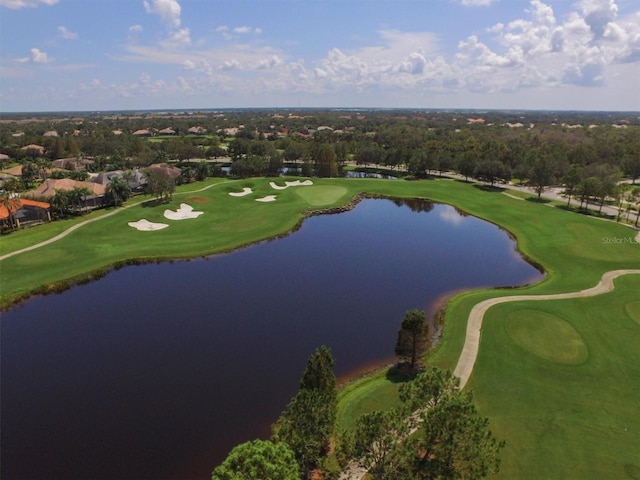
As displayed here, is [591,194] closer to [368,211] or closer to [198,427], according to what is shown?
[368,211]

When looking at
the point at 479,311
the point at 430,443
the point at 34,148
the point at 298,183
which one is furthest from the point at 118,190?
the point at 34,148

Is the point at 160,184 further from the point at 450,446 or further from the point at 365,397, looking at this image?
the point at 450,446

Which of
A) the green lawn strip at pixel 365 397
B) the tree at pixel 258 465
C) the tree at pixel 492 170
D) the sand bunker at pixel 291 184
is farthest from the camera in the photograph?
the tree at pixel 492 170

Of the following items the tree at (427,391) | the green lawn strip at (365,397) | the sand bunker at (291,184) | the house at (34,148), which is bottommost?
the green lawn strip at (365,397)

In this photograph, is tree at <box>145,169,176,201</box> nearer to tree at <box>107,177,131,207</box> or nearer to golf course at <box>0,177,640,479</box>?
golf course at <box>0,177,640,479</box>

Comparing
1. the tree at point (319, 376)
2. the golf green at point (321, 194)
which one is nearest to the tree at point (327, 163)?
the golf green at point (321, 194)

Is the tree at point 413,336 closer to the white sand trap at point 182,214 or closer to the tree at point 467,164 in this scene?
the white sand trap at point 182,214
